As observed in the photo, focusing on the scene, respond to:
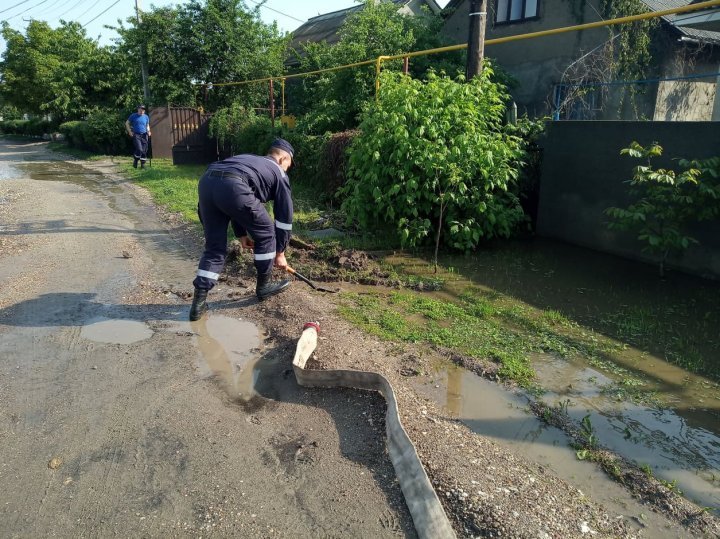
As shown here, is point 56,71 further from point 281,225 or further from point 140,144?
point 281,225

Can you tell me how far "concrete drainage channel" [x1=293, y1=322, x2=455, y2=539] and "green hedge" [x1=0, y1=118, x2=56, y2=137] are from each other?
36.3 meters

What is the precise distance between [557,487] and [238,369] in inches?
91.9

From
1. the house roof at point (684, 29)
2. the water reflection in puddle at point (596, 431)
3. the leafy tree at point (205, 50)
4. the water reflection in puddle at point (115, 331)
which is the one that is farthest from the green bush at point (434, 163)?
the leafy tree at point (205, 50)

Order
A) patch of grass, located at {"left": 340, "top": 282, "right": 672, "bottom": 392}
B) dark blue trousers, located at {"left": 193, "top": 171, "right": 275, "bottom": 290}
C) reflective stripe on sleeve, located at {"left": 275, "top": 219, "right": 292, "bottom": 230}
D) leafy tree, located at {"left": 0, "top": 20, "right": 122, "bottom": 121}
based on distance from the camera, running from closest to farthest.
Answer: patch of grass, located at {"left": 340, "top": 282, "right": 672, "bottom": 392}
dark blue trousers, located at {"left": 193, "top": 171, "right": 275, "bottom": 290}
reflective stripe on sleeve, located at {"left": 275, "top": 219, "right": 292, "bottom": 230}
leafy tree, located at {"left": 0, "top": 20, "right": 122, "bottom": 121}

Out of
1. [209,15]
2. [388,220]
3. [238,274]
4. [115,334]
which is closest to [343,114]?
[388,220]

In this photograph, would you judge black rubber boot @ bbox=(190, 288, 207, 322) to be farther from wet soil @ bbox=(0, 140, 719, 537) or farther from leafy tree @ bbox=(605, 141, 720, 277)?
leafy tree @ bbox=(605, 141, 720, 277)

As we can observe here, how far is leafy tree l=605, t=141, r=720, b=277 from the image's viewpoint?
5.68 m

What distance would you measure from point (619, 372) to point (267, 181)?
333 centimetres

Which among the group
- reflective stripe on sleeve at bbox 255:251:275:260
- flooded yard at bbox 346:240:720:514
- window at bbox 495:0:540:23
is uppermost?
window at bbox 495:0:540:23

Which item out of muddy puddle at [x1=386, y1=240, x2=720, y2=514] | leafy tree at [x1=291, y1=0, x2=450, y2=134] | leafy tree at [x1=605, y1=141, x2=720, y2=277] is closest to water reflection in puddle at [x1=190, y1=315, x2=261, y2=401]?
muddy puddle at [x1=386, y1=240, x2=720, y2=514]

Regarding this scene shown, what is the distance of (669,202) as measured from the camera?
613cm

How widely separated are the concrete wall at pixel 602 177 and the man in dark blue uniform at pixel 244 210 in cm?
415

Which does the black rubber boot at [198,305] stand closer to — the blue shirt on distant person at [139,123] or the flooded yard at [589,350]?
the flooded yard at [589,350]

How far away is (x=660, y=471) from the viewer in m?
3.01
